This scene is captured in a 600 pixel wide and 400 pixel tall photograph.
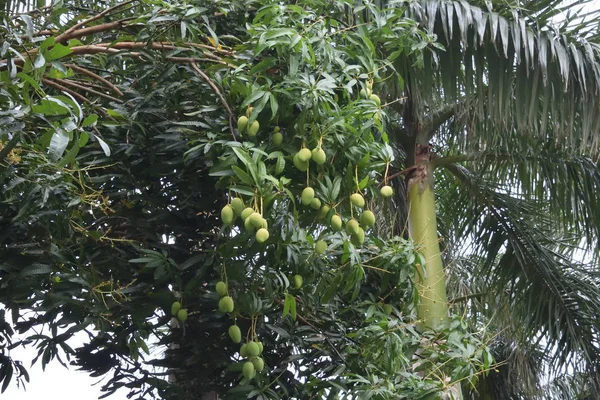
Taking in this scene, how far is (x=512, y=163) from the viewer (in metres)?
4.76

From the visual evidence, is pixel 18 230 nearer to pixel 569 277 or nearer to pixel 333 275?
pixel 333 275

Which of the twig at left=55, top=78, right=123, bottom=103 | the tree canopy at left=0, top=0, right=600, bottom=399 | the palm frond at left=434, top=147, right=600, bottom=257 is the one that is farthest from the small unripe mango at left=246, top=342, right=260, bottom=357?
the palm frond at left=434, top=147, right=600, bottom=257

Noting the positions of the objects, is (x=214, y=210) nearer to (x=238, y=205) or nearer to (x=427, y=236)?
(x=238, y=205)

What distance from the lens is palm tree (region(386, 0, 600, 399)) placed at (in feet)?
12.9

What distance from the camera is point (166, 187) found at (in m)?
2.82

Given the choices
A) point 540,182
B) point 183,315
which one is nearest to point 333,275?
point 183,315

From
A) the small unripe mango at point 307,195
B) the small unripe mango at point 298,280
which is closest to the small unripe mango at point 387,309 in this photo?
the small unripe mango at point 298,280

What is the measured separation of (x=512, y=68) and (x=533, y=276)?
1458mm

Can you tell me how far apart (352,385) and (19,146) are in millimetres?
1343

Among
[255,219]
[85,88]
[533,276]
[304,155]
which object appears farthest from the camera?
[533,276]

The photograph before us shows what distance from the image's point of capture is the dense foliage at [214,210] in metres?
2.39

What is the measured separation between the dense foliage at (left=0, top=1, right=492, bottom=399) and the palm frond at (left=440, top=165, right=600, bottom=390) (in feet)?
6.46

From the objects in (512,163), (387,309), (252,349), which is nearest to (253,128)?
(252,349)

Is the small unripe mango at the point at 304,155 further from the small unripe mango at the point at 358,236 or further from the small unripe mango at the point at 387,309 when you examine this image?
the small unripe mango at the point at 387,309
